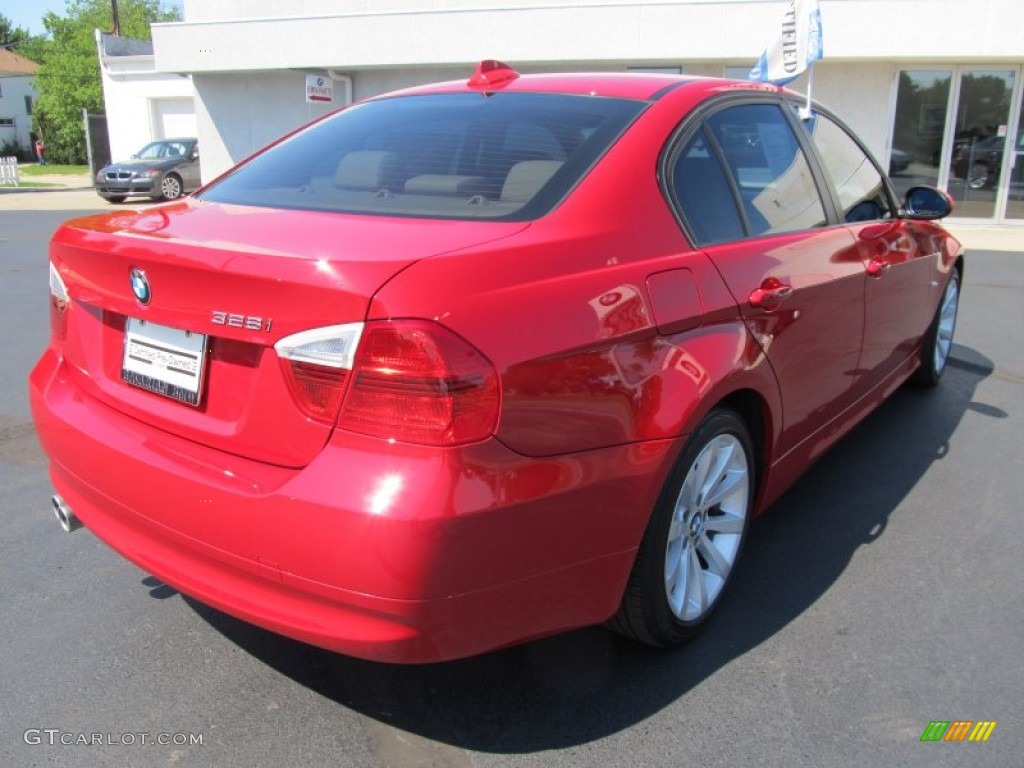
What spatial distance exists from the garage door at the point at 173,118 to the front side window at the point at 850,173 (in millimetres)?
28294

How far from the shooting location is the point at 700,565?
2.74m

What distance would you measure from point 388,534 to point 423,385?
32 cm

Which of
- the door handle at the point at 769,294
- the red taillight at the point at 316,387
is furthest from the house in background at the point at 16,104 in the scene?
the red taillight at the point at 316,387

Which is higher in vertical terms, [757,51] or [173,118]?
[757,51]

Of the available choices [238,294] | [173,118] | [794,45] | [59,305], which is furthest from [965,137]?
[173,118]

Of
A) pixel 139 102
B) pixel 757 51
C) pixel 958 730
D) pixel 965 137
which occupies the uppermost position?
pixel 757 51

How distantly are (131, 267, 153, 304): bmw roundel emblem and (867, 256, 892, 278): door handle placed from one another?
9.06 feet

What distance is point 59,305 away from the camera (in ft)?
8.70

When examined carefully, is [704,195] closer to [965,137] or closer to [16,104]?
[965,137]

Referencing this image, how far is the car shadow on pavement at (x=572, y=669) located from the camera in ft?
7.71

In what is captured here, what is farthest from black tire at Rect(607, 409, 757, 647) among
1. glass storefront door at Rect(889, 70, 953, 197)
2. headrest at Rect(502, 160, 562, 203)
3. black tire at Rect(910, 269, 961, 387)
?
glass storefront door at Rect(889, 70, 953, 197)

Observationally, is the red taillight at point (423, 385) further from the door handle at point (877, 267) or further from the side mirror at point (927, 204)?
the side mirror at point (927, 204)

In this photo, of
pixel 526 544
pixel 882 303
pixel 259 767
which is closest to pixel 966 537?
pixel 882 303

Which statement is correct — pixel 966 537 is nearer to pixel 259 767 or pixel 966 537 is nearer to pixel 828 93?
pixel 259 767
